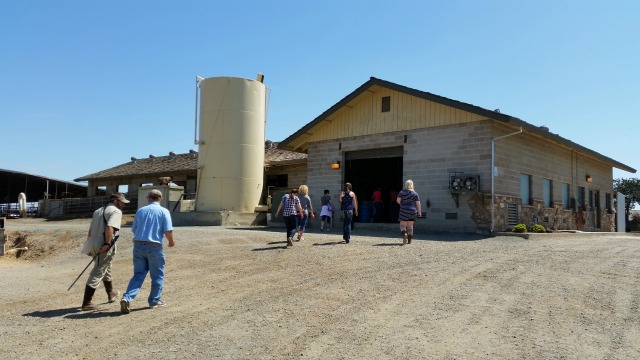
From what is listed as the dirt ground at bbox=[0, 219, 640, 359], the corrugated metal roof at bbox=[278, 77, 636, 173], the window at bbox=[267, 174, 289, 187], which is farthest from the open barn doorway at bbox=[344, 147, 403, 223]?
the dirt ground at bbox=[0, 219, 640, 359]

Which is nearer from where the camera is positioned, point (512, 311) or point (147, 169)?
point (512, 311)

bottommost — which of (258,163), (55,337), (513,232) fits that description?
(55,337)

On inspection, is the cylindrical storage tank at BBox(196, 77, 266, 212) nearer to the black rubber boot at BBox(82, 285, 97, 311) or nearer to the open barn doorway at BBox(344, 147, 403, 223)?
the open barn doorway at BBox(344, 147, 403, 223)

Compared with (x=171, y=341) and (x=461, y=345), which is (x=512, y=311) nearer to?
(x=461, y=345)

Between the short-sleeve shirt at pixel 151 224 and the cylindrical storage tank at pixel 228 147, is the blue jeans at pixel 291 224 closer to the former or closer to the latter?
the short-sleeve shirt at pixel 151 224

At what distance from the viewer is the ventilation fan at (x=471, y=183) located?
1557 cm

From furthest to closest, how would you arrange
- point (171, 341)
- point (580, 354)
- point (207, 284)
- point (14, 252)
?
point (14, 252)
point (207, 284)
point (171, 341)
point (580, 354)

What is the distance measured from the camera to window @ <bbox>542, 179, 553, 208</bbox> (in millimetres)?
19075

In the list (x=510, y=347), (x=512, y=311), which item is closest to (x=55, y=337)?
(x=510, y=347)

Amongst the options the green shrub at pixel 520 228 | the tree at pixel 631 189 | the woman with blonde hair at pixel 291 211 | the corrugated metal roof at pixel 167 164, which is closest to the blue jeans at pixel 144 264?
the woman with blonde hair at pixel 291 211

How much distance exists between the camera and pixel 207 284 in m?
8.71

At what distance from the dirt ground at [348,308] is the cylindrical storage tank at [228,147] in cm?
998

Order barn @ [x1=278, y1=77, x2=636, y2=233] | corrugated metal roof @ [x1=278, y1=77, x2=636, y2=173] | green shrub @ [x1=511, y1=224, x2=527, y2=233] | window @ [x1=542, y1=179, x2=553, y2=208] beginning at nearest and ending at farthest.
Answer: corrugated metal roof @ [x1=278, y1=77, x2=636, y2=173]
green shrub @ [x1=511, y1=224, x2=527, y2=233]
barn @ [x1=278, y1=77, x2=636, y2=233]
window @ [x1=542, y1=179, x2=553, y2=208]

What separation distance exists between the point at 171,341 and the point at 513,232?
12226 millimetres
